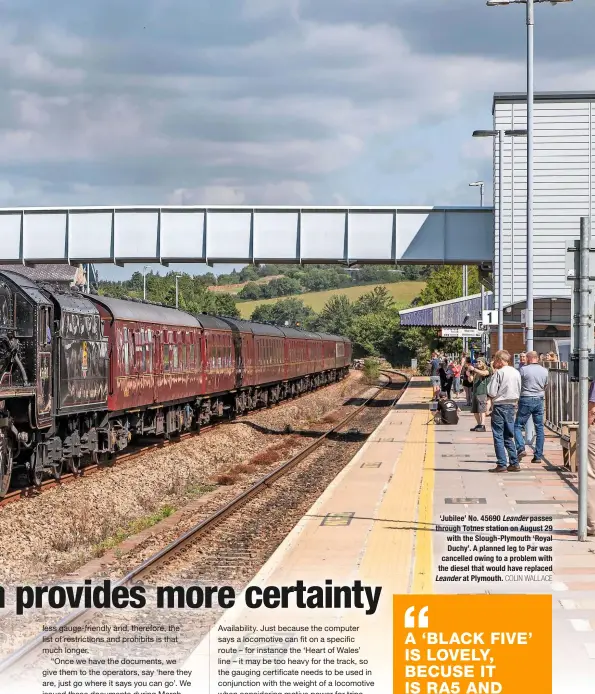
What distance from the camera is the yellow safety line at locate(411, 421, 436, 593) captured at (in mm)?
9531

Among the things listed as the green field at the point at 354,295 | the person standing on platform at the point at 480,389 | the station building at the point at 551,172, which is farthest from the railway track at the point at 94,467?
the green field at the point at 354,295

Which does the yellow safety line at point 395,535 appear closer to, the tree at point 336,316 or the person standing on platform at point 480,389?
the person standing on platform at point 480,389

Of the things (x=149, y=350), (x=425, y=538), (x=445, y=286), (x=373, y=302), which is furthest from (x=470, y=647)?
(x=373, y=302)

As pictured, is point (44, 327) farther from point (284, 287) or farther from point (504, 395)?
point (284, 287)

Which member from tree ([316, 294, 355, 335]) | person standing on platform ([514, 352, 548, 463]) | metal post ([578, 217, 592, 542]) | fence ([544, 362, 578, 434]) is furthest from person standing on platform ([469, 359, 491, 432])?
tree ([316, 294, 355, 335])

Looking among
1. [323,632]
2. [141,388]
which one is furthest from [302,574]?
[141,388]

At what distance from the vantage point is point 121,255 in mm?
36469

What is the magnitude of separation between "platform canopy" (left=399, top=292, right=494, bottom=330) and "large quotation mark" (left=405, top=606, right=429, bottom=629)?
42.5 metres

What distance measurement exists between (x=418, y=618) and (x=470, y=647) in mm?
600

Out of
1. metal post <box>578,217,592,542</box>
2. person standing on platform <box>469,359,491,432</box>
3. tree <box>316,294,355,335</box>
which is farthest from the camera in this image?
tree <box>316,294,355,335</box>

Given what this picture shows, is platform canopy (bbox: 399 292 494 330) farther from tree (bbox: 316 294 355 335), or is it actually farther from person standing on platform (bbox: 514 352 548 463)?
tree (bbox: 316 294 355 335)

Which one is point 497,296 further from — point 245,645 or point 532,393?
point 245,645

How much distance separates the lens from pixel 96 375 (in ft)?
64.8

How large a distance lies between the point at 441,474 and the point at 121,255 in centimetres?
2067
